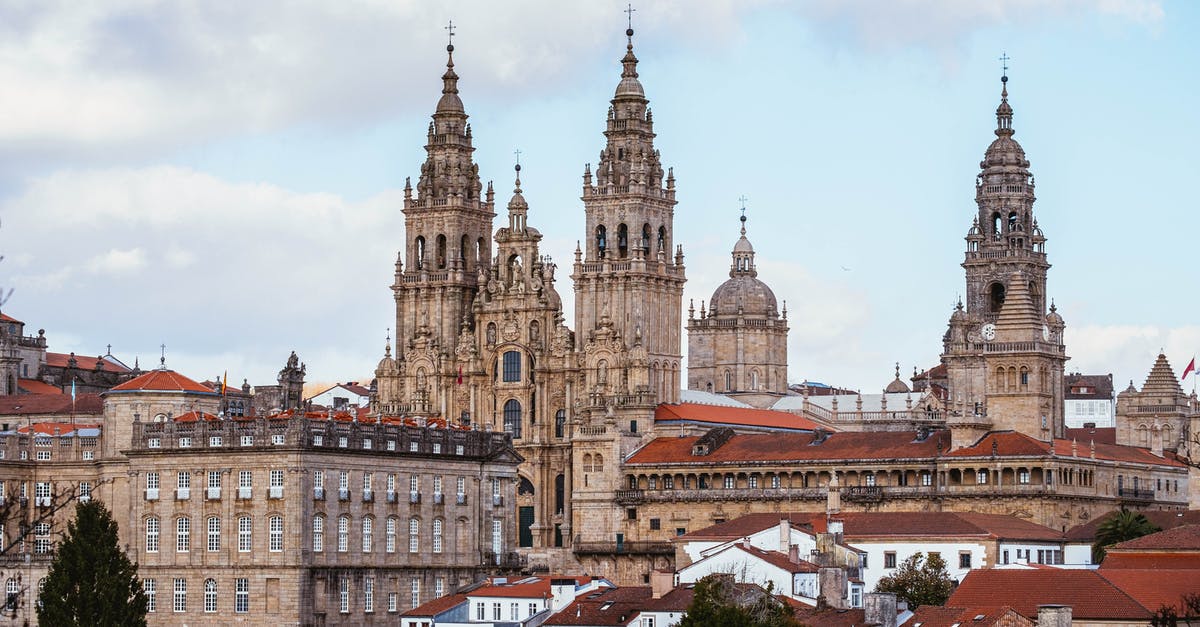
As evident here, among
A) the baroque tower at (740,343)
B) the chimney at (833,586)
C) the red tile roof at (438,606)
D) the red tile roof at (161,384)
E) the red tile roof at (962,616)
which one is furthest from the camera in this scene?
the baroque tower at (740,343)

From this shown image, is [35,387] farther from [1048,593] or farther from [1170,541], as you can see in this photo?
[1048,593]

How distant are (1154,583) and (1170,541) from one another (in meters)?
13.3

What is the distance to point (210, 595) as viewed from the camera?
431ft

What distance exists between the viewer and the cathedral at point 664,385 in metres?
152

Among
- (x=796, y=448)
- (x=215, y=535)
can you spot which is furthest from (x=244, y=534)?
(x=796, y=448)

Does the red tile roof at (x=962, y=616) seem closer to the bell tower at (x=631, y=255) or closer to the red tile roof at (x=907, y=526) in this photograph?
the red tile roof at (x=907, y=526)

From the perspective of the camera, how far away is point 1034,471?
5723 inches

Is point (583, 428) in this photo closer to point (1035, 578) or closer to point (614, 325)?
point (614, 325)

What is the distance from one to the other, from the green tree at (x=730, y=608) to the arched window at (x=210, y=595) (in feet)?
117

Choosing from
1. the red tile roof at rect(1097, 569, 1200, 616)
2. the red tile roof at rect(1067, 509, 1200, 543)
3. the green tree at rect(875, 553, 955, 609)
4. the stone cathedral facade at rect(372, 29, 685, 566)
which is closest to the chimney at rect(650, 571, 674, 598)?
the green tree at rect(875, 553, 955, 609)

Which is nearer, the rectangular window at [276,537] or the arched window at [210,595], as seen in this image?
the rectangular window at [276,537]

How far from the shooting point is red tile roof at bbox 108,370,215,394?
144m

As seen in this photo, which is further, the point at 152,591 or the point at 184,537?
the point at 184,537

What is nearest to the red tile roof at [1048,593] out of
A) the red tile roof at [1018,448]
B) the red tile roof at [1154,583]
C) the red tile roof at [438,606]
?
the red tile roof at [1154,583]
